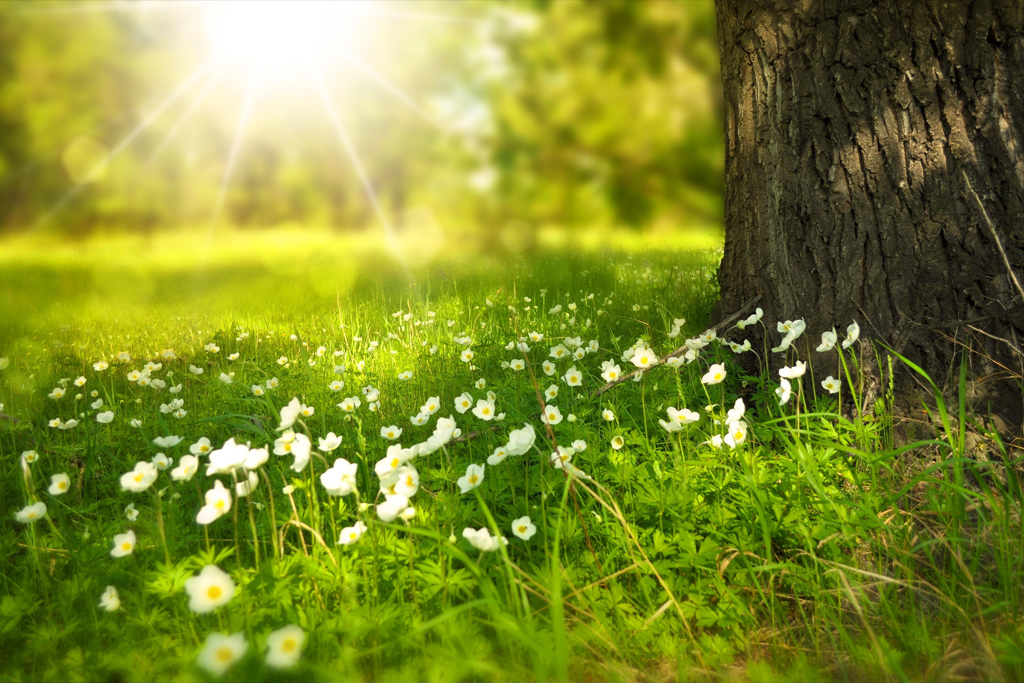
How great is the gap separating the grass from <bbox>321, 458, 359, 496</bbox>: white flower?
109 mm

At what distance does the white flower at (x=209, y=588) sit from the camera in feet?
3.51

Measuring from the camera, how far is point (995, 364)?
2.02 m

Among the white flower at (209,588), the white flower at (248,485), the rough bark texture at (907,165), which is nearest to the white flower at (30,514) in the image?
the white flower at (248,485)

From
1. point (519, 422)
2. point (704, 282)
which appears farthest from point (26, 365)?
point (704, 282)

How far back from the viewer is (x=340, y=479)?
1.41 m

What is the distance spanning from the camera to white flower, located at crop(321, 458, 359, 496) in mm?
1365

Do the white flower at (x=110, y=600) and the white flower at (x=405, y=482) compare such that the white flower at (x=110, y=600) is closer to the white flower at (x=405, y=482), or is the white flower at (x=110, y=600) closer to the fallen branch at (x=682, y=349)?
the white flower at (x=405, y=482)

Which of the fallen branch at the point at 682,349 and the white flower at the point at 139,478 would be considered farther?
the fallen branch at the point at 682,349

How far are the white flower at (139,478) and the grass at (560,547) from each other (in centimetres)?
18

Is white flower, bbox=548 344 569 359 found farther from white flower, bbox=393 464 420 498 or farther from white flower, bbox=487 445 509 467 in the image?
white flower, bbox=393 464 420 498

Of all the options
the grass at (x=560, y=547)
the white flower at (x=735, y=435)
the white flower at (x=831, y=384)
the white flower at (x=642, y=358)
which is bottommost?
the grass at (x=560, y=547)

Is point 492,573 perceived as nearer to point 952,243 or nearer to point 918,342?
point 918,342

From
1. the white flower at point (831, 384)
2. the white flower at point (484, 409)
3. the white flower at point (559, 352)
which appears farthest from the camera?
the white flower at point (559, 352)

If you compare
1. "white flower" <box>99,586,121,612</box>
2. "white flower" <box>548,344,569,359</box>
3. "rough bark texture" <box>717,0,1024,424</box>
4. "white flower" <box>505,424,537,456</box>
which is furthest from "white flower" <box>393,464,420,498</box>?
"rough bark texture" <box>717,0,1024,424</box>
